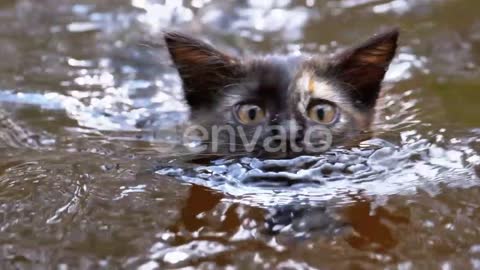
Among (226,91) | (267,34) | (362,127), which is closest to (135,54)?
(267,34)

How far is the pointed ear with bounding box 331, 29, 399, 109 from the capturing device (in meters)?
2.57

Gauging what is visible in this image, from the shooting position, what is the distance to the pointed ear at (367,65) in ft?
8.44

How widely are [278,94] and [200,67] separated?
0.99 feet

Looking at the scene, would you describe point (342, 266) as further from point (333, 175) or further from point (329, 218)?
point (333, 175)

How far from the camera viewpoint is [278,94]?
2.58 meters

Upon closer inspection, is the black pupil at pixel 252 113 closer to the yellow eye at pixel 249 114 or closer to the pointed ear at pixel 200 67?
the yellow eye at pixel 249 114

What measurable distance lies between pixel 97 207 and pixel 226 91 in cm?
78

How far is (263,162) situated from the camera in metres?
2.34

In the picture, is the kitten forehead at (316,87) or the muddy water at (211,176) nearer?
the muddy water at (211,176)

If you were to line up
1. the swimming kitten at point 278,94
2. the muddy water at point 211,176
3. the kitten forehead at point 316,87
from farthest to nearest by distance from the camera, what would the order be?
the kitten forehead at point 316,87 < the swimming kitten at point 278,94 < the muddy water at point 211,176

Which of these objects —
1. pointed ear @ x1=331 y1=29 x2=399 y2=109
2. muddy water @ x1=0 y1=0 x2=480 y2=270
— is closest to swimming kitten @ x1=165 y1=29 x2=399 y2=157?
pointed ear @ x1=331 y1=29 x2=399 y2=109

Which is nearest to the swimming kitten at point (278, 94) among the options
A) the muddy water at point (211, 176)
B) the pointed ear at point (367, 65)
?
the pointed ear at point (367, 65)

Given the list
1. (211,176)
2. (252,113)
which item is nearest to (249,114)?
(252,113)

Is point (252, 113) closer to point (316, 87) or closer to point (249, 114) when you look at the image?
point (249, 114)
